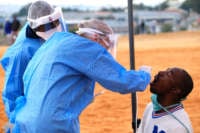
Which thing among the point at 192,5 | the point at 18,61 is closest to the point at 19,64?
the point at 18,61

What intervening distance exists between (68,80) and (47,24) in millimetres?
783

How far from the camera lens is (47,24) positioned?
3869 mm

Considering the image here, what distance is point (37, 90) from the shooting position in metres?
3.30

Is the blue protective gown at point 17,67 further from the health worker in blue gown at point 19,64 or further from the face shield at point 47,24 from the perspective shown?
the face shield at point 47,24

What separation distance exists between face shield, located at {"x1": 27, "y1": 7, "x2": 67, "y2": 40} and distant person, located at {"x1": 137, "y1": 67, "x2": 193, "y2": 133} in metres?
0.89

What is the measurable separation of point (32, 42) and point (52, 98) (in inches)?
43.0

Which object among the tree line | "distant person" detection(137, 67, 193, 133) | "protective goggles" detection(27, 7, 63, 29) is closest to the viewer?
"distant person" detection(137, 67, 193, 133)

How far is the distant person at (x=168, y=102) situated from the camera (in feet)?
11.8

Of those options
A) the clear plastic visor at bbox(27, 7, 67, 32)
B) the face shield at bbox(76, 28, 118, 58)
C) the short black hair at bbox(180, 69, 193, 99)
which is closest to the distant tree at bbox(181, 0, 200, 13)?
the clear plastic visor at bbox(27, 7, 67, 32)

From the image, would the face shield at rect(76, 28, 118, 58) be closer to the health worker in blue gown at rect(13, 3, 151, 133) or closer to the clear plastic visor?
the health worker in blue gown at rect(13, 3, 151, 133)

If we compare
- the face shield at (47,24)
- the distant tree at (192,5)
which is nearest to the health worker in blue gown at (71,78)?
the face shield at (47,24)

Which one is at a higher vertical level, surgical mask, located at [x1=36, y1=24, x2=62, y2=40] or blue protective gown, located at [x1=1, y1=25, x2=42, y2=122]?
surgical mask, located at [x1=36, y1=24, x2=62, y2=40]

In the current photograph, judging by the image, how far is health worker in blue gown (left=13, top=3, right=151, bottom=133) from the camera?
125 inches

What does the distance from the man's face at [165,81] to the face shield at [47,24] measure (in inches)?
34.6
